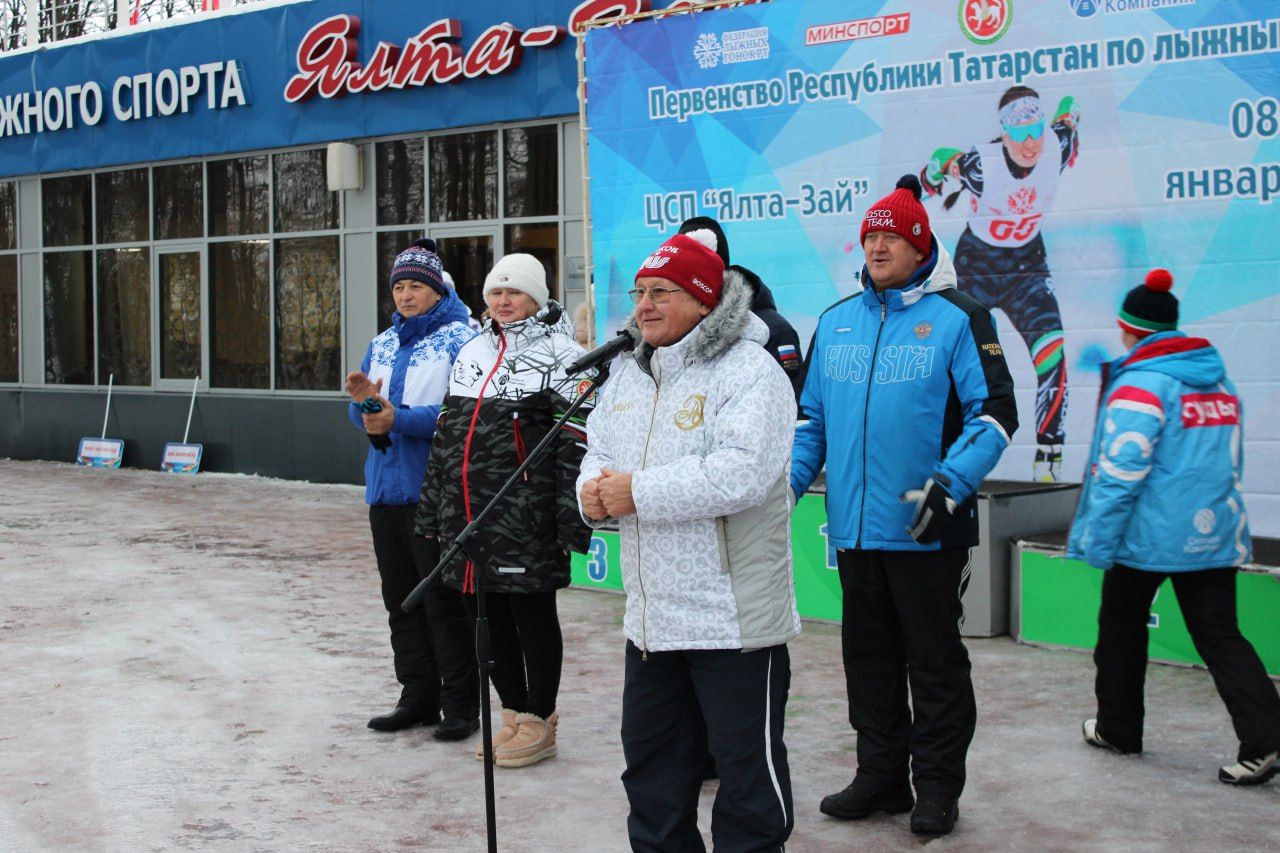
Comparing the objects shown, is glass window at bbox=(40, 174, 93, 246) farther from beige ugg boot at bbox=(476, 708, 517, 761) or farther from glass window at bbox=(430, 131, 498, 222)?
beige ugg boot at bbox=(476, 708, 517, 761)

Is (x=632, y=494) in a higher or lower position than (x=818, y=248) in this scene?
lower

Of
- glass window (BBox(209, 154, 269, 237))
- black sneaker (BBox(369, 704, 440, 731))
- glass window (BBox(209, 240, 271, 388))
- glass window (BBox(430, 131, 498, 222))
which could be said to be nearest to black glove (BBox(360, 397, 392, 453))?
black sneaker (BBox(369, 704, 440, 731))

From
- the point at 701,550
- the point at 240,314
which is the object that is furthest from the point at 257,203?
the point at 701,550

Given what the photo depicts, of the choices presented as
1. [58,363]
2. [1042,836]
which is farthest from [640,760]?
[58,363]

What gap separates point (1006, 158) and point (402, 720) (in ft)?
13.2

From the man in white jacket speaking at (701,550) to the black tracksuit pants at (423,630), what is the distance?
191cm

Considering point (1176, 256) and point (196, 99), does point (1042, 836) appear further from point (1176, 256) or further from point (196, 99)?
point (196, 99)

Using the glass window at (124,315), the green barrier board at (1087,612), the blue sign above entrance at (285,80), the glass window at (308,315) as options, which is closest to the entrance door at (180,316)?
the glass window at (124,315)

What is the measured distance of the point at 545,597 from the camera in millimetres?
5074

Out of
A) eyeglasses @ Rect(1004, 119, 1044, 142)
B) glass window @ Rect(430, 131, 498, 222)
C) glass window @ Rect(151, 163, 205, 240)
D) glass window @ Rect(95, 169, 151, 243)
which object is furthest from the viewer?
glass window @ Rect(95, 169, 151, 243)

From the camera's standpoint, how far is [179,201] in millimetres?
16984

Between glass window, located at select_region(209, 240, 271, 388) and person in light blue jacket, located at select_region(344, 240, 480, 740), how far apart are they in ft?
35.7

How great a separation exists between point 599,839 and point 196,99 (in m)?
13.7

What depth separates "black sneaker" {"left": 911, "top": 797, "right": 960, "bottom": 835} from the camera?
441 centimetres
